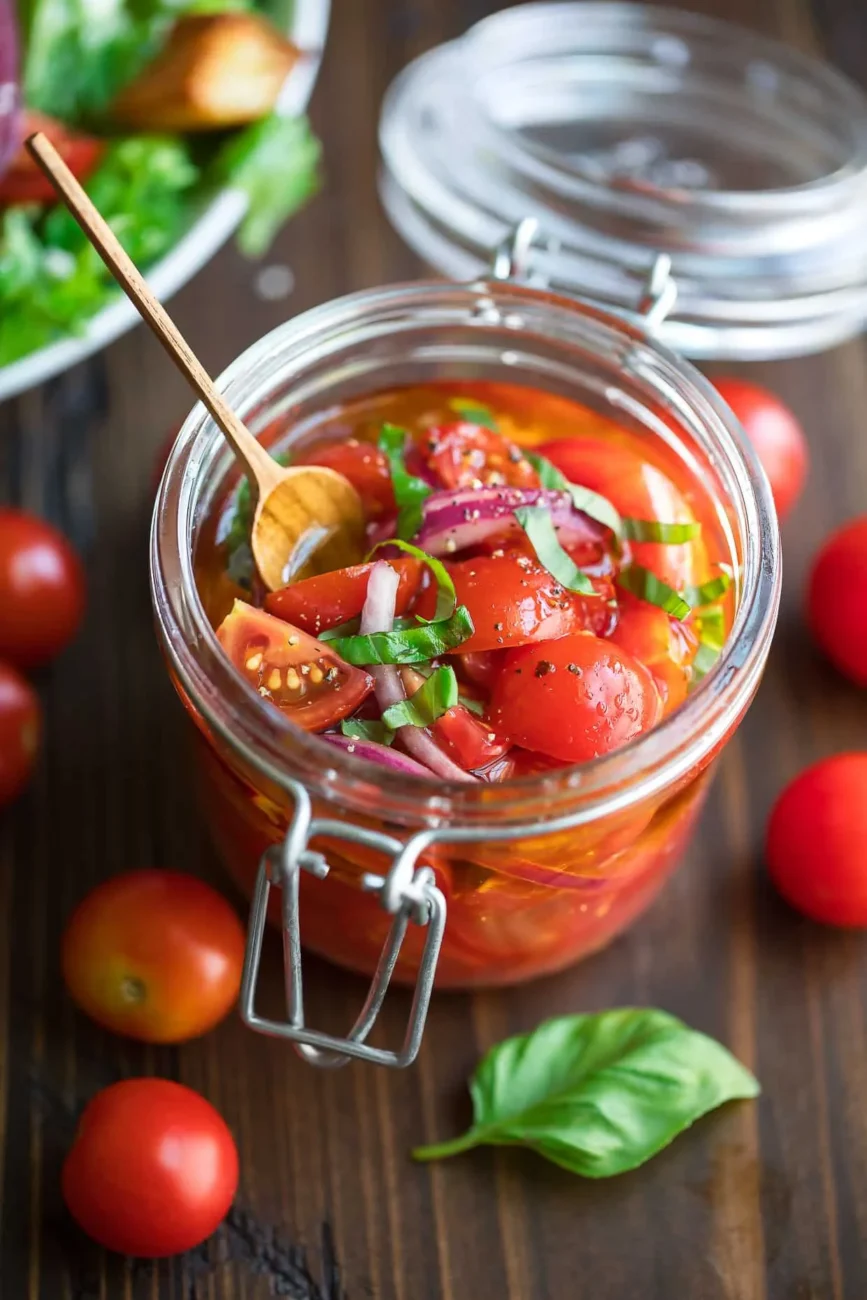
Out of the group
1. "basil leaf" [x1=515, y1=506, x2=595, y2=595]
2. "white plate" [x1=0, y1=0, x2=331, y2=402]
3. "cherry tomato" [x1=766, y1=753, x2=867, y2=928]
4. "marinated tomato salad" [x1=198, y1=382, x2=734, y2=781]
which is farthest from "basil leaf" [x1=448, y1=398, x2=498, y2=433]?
"cherry tomato" [x1=766, y1=753, x2=867, y2=928]

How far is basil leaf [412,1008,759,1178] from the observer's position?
1.74 metres

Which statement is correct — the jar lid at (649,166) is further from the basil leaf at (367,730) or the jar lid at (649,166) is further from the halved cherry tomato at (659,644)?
the basil leaf at (367,730)

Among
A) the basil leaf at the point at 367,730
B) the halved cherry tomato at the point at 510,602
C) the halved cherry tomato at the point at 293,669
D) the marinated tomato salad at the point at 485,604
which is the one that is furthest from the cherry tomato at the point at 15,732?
the halved cherry tomato at the point at 510,602

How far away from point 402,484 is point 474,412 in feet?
0.64

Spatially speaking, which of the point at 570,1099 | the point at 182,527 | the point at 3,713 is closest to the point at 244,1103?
the point at 570,1099

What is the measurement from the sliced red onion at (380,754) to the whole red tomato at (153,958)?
0.42m

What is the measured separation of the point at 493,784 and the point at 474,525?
0.36 m

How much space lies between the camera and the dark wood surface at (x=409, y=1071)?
175 centimetres

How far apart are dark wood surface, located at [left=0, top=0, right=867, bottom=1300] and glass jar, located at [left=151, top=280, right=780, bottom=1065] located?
0.42 feet

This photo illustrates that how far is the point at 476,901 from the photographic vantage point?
1.60m

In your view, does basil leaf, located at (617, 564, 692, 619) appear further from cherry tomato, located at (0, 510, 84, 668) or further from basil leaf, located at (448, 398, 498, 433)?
cherry tomato, located at (0, 510, 84, 668)

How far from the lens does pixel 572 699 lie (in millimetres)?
1527

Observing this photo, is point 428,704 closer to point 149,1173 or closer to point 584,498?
point 584,498

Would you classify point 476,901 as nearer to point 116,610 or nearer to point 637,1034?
point 637,1034
